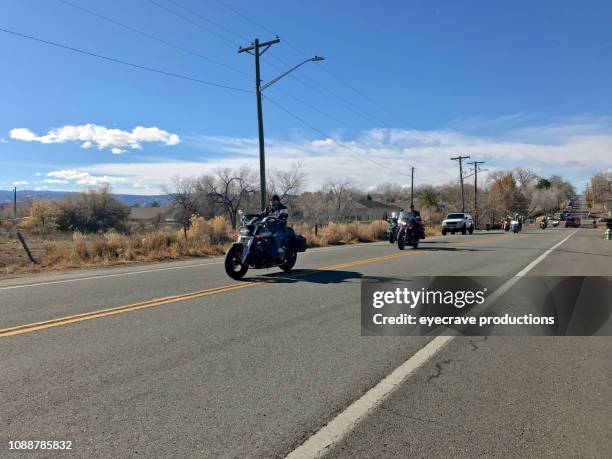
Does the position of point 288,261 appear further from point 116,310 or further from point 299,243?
point 116,310

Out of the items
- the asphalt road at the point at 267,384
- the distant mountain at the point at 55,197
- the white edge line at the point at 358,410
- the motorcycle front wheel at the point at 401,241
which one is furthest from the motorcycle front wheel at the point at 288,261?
the distant mountain at the point at 55,197

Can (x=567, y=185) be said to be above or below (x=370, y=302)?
above

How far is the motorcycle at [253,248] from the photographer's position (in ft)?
34.8

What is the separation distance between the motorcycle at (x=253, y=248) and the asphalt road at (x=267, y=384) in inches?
107

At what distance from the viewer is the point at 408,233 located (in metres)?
20.3

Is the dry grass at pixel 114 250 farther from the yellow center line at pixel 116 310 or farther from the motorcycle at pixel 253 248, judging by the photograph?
the yellow center line at pixel 116 310

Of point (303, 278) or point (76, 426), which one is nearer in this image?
point (76, 426)

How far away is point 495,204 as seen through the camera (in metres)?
99.4

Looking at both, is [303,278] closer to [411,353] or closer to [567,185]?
[411,353]

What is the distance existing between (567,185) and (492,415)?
222414 mm

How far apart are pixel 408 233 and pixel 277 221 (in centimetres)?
1021

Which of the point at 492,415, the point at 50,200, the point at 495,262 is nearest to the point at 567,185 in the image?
the point at 50,200

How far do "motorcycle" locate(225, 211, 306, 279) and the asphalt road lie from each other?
107 inches

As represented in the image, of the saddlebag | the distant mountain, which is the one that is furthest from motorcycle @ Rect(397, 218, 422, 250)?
the distant mountain
